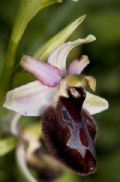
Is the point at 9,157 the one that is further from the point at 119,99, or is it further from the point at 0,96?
the point at 0,96

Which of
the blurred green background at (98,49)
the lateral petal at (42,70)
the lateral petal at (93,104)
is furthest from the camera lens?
the blurred green background at (98,49)

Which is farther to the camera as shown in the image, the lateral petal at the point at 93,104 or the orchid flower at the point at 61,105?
the lateral petal at the point at 93,104

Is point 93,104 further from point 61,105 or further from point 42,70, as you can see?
Answer: point 42,70

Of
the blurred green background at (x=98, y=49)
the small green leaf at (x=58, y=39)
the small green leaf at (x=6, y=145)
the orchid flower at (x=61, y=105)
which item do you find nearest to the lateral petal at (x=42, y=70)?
the orchid flower at (x=61, y=105)

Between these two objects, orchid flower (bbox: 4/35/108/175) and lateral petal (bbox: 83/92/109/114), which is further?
lateral petal (bbox: 83/92/109/114)

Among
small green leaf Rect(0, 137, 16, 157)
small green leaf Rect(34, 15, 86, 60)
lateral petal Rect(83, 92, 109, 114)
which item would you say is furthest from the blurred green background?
small green leaf Rect(34, 15, 86, 60)

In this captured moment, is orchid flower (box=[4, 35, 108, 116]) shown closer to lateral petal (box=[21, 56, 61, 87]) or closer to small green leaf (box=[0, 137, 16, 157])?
lateral petal (box=[21, 56, 61, 87])

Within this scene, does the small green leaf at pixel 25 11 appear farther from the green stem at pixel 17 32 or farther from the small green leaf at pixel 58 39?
the small green leaf at pixel 58 39

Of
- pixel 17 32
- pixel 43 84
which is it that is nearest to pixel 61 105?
pixel 43 84
